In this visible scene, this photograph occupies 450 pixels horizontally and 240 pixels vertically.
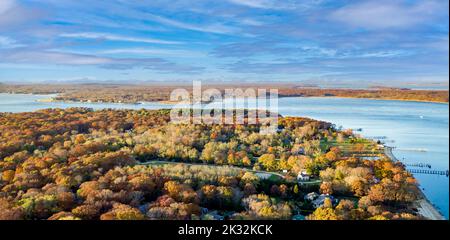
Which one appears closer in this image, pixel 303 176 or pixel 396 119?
pixel 303 176

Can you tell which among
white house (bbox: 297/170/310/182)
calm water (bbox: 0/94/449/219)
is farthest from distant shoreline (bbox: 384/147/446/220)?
white house (bbox: 297/170/310/182)

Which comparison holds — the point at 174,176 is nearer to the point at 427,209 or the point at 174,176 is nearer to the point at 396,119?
the point at 427,209

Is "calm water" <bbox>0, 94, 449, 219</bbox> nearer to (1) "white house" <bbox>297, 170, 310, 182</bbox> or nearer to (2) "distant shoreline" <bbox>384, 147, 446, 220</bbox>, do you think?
(2) "distant shoreline" <bbox>384, 147, 446, 220</bbox>

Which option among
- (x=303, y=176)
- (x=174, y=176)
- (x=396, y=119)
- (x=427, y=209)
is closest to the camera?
(x=427, y=209)

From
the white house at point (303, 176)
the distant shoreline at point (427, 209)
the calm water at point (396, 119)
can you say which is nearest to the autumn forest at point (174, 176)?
the white house at point (303, 176)

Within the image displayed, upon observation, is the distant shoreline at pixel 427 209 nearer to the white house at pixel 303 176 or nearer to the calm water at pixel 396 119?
the calm water at pixel 396 119

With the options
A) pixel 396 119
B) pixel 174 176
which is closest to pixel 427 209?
pixel 174 176
